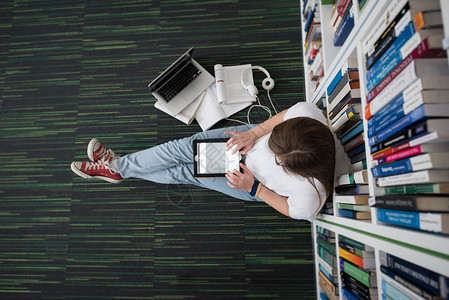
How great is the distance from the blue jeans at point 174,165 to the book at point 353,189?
1.55 feet

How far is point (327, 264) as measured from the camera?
4.45 ft

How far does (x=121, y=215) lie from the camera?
1.73 meters

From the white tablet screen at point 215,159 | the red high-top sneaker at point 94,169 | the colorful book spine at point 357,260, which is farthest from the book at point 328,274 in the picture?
the red high-top sneaker at point 94,169

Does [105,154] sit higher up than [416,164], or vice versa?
[105,154]

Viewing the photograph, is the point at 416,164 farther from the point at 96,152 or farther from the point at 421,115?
the point at 96,152

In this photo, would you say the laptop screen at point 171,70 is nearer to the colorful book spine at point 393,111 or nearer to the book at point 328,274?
the colorful book spine at point 393,111

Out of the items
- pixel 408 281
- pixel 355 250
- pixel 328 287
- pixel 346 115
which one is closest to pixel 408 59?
pixel 346 115

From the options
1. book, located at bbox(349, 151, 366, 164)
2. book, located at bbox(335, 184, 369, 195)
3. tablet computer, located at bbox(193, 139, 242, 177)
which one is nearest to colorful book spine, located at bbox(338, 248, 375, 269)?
book, located at bbox(335, 184, 369, 195)

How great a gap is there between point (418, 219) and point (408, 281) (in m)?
0.20

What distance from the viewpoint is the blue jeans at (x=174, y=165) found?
145 centimetres

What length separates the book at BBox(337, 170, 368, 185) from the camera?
88 centimetres

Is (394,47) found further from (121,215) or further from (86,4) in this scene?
(86,4)

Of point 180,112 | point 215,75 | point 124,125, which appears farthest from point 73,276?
point 215,75

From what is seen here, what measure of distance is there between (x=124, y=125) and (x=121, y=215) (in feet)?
1.97
